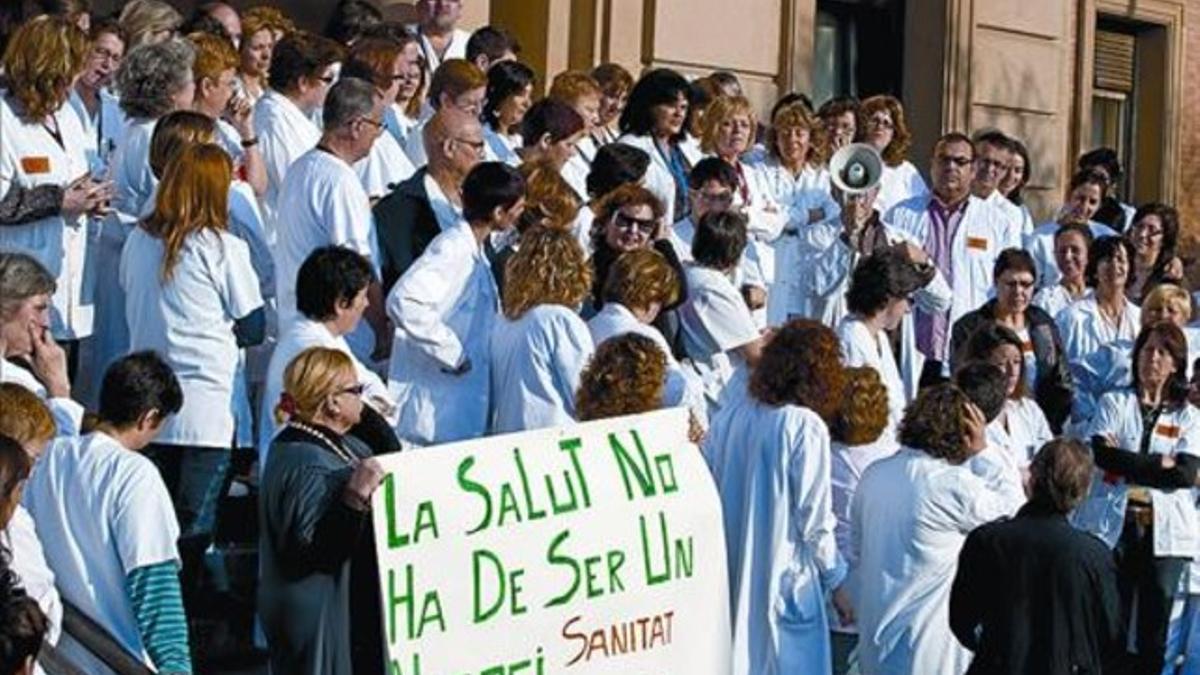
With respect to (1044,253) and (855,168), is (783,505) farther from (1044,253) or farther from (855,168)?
(1044,253)

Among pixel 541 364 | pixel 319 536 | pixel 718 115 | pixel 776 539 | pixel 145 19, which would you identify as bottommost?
pixel 776 539

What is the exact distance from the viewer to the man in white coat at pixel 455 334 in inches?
350

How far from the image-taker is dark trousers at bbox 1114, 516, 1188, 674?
35.3 ft

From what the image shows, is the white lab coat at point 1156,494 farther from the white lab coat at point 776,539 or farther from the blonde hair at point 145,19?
the blonde hair at point 145,19

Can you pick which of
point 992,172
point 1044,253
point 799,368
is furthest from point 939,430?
point 1044,253

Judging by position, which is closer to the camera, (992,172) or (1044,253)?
(992,172)

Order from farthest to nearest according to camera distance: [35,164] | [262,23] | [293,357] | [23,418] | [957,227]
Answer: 1. [957,227]
2. [262,23]
3. [35,164]
4. [293,357]
5. [23,418]

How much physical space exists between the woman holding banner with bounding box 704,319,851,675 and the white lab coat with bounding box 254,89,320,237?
7.92ft

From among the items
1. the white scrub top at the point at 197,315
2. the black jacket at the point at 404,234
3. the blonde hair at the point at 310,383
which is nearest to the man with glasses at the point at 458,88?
the black jacket at the point at 404,234

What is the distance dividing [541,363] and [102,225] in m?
1.91

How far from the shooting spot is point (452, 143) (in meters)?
9.48

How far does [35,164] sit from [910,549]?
11.1ft

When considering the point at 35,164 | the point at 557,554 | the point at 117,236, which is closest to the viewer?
the point at 557,554

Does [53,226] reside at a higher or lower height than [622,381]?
higher
